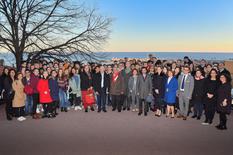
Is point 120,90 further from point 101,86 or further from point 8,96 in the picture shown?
point 8,96

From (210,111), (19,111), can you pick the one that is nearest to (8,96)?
(19,111)

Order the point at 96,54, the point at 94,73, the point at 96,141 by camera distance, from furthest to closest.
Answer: the point at 96,54, the point at 94,73, the point at 96,141

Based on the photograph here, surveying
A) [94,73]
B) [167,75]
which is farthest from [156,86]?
[94,73]

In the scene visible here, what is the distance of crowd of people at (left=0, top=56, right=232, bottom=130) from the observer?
9.84 metres

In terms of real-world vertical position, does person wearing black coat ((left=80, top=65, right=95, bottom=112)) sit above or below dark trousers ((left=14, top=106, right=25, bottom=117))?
above

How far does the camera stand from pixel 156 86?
36.2ft

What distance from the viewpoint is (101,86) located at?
1170 cm

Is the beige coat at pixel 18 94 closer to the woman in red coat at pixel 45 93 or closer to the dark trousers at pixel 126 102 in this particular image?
the woman in red coat at pixel 45 93

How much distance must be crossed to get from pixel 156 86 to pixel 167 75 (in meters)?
0.57

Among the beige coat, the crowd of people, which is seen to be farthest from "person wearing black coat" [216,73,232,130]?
the beige coat

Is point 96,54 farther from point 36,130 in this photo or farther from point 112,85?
point 36,130

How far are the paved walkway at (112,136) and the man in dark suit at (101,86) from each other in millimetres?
1099

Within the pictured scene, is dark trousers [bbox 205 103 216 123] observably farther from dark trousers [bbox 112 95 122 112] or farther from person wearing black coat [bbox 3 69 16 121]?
person wearing black coat [bbox 3 69 16 121]

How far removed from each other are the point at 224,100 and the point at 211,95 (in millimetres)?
675
